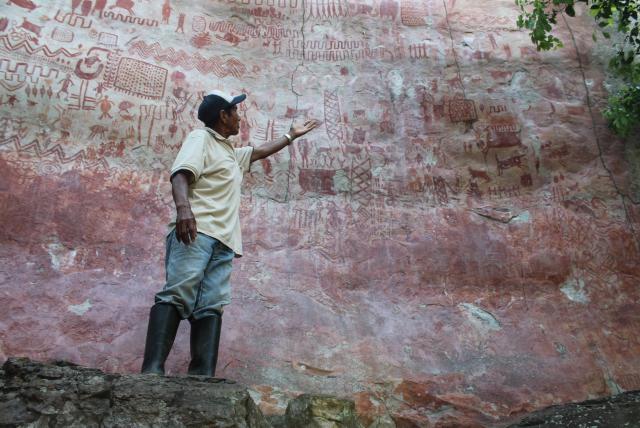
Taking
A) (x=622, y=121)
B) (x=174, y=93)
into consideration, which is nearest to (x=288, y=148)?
(x=174, y=93)

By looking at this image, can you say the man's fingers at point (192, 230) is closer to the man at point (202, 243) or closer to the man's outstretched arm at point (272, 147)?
the man at point (202, 243)

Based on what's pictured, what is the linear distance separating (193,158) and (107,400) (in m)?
1.27

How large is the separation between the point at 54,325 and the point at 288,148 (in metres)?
2.34

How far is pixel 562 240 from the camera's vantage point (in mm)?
5125

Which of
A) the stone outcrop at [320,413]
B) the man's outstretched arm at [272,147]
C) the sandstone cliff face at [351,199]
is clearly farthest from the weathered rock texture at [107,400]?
the sandstone cliff face at [351,199]

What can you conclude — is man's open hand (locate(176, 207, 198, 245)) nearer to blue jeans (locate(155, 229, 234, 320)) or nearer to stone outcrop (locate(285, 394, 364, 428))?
blue jeans (locate(155, 229, 234, 320))

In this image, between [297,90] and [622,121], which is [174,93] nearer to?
[297,90]

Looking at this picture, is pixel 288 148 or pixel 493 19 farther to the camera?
pixel 493 19

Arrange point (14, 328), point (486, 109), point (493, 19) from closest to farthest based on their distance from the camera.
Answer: point (14, 328) → point (486, 109) → point (493, 19)

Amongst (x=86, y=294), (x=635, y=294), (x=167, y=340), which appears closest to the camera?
(x=167, y=340)

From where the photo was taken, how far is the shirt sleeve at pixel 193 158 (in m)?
3.00

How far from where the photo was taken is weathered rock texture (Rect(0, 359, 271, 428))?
79.4 inches

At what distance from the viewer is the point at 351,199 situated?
5.32 metres

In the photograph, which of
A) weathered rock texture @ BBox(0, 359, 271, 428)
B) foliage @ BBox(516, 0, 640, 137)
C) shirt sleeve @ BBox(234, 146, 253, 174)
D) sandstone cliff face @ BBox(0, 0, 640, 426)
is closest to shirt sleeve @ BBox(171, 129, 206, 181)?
shirt sleeve @ BBox(234, 146, 253, 174)
